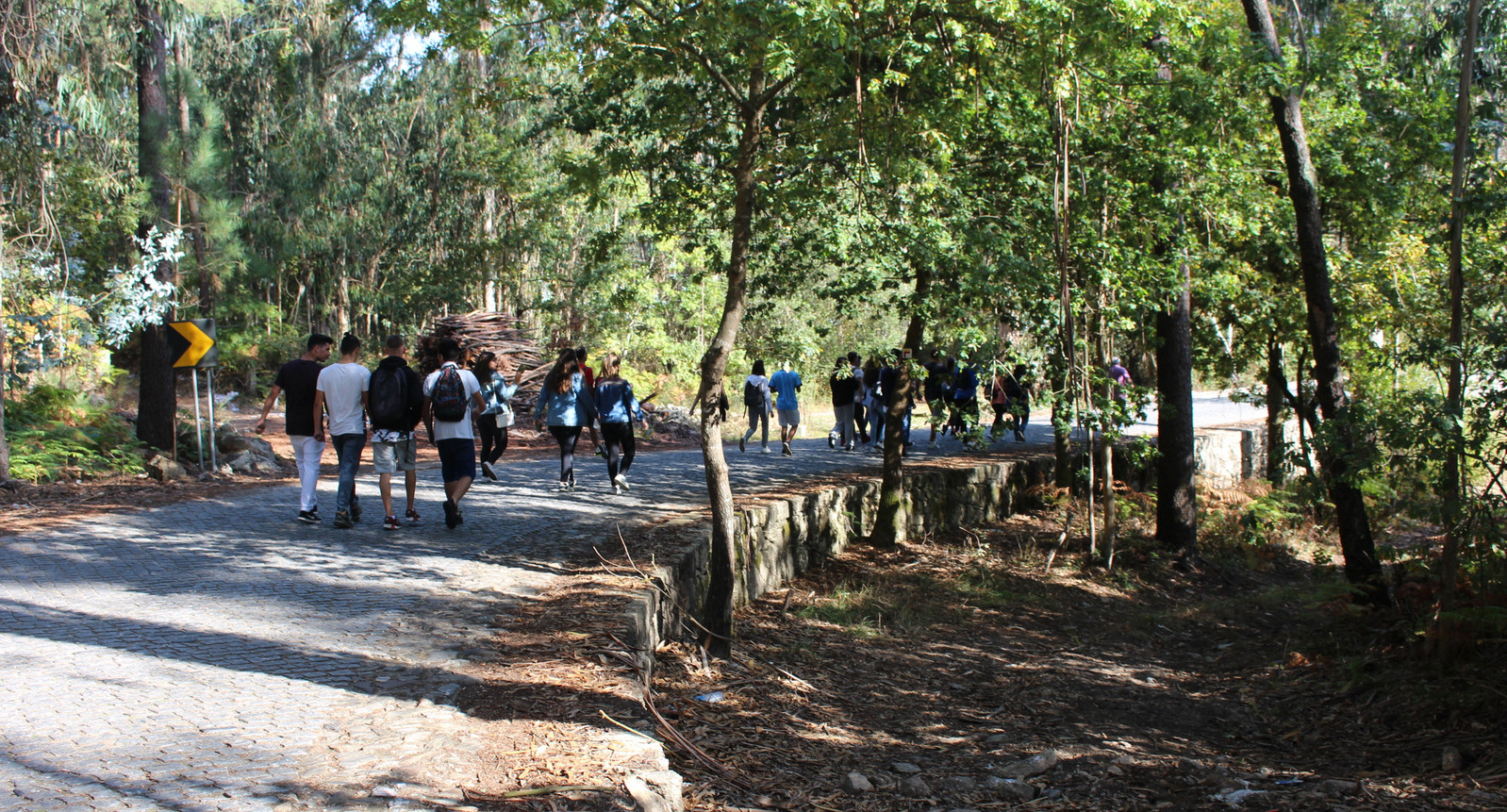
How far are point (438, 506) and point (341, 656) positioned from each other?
5854mm

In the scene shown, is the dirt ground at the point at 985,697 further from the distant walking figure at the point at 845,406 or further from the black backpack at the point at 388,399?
the distant walking figure at the point at 845,406

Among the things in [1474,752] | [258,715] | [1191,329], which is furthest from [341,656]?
[1191,329]

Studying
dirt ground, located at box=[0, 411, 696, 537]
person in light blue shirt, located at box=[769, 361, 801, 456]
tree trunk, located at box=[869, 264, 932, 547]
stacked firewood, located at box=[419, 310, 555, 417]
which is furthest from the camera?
stacked firewood, located at box=[419, 310, 555, 417]

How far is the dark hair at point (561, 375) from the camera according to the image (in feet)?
39.8

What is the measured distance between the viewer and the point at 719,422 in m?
7.45

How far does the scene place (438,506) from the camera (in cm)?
1126

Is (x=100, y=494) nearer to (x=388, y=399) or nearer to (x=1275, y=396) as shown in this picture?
(x=388, y=399)

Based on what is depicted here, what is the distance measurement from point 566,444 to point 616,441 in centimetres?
61

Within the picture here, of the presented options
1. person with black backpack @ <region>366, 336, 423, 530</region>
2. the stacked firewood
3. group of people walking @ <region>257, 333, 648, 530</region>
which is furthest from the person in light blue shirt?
person with black backpack @ <region>366, 336, 423, 530</region>

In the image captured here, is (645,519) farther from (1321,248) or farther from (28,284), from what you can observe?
(28,284)

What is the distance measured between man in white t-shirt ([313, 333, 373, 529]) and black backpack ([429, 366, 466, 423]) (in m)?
0.62

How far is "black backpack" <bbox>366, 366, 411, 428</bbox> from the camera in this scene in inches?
367

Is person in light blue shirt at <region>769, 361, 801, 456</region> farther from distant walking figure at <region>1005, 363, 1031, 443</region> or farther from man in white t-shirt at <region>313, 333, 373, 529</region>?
man in white t-shirt at <region>313, 333, 373, 529</region>

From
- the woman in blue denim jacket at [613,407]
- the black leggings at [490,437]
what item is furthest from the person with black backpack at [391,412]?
the black leggings at [490,437]
